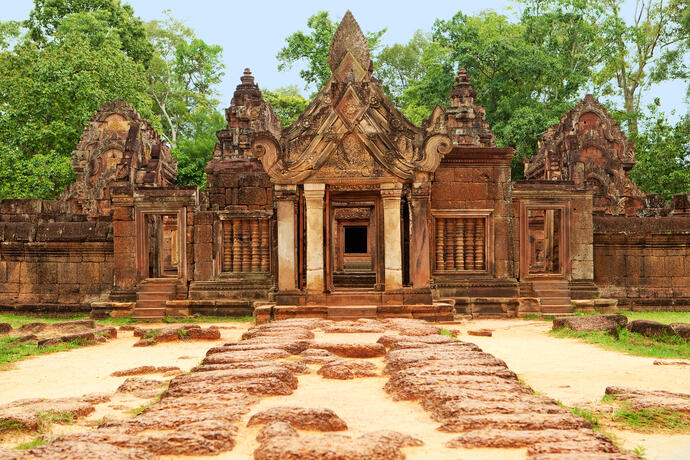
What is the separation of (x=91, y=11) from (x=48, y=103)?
363 inches

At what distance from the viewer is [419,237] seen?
1262 cm

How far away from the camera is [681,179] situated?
27531 millimetres

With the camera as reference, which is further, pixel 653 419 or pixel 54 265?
pixel 54 265

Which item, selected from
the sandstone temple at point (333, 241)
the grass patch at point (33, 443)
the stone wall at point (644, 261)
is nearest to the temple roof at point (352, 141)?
the sandstone temple at point (333, 241)

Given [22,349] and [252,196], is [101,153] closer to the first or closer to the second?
[252,196]

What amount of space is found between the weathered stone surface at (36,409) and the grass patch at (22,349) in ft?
9.87

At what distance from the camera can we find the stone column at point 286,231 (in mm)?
12695

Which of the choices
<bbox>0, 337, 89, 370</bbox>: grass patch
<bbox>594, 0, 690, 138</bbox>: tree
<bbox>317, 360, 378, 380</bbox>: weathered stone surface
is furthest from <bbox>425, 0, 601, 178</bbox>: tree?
<bbox>317, 360, 378, 380</bbox>: weathered stone surface

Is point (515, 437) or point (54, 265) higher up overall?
point (54, 265)

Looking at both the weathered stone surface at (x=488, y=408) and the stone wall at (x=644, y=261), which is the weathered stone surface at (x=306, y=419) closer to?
the weathered stone surface at (x=488, y=408)

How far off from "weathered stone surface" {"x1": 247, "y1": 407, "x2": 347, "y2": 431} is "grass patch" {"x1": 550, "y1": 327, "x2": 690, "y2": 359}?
5.53 m

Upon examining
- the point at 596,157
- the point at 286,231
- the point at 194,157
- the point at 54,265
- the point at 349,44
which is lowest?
the point at 54,265

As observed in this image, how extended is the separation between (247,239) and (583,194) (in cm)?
650

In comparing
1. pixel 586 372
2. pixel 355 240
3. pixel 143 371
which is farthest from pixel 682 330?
pixel 355 240
